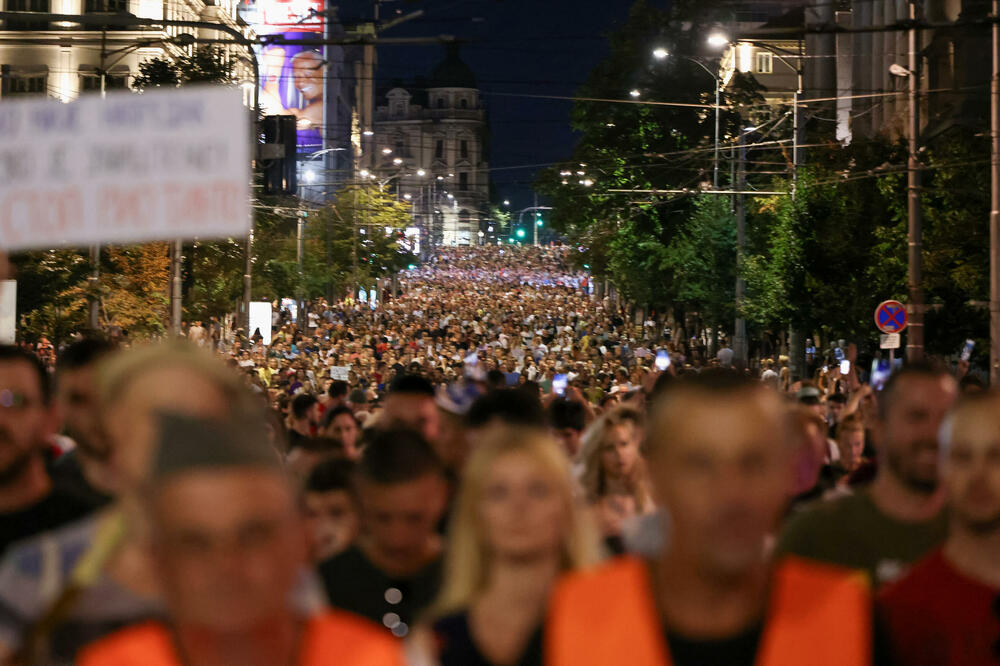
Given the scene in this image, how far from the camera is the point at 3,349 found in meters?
5.04

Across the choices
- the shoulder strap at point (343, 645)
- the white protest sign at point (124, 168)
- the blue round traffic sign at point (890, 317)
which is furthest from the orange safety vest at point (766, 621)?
the blue round traffic sign at point (890, 317)

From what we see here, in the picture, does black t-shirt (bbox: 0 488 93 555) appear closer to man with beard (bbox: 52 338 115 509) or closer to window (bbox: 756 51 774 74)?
man with beard (bbox: 52 338 115 509)

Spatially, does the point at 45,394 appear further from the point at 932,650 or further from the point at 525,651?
the point at 932,650

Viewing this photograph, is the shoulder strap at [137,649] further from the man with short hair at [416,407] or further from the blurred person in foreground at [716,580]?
the man with short hair at [416,407]

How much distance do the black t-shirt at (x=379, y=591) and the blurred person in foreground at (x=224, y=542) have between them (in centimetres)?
219

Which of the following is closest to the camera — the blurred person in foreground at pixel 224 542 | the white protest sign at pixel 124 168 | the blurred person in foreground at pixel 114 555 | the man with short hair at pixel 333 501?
the blurred person in foreground at pixel 224 542

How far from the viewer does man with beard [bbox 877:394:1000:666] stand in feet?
10.2

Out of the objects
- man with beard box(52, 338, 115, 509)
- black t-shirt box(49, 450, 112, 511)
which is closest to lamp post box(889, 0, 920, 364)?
black t-shirt box(49, 450, 112, 511)

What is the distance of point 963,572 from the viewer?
3.26 metres

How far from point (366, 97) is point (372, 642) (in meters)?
169

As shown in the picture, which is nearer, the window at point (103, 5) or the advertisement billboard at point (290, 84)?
the window at point (103, 5)

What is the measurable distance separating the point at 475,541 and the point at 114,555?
880mm

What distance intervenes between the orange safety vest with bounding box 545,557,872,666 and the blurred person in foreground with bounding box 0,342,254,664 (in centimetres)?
76

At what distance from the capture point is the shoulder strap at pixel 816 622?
253 centimetres
